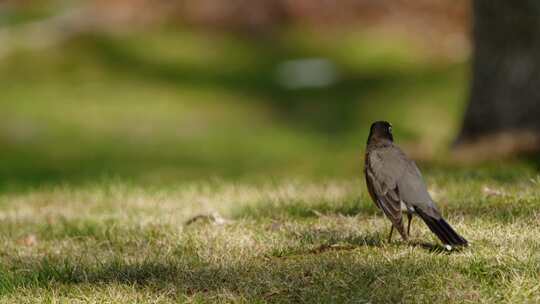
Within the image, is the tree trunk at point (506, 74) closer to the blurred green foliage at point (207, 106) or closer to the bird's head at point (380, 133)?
the blurred green foliage at point (207, 106)

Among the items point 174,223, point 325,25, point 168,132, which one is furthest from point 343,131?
point 174,223

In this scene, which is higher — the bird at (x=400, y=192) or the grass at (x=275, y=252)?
the bird at (x=400, y=192)

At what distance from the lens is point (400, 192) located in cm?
580

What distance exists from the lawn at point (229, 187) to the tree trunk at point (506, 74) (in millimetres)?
658

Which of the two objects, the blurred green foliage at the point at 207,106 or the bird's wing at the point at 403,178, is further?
the blurred green foliage at the point at 207,106

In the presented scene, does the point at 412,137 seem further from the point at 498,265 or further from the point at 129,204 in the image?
the point at 498,265

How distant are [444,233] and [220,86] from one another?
1605 cm

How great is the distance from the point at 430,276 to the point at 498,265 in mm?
378

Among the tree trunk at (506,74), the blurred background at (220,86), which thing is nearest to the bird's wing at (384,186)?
the blurred background at (220,86)

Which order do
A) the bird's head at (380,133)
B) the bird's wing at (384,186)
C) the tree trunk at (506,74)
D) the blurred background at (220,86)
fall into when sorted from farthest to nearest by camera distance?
the blurred background at (220,86) < the tree trunk at (506,74) < the bird's head at (380,133) < the bird's wing at (384,186)

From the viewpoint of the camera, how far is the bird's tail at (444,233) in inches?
213

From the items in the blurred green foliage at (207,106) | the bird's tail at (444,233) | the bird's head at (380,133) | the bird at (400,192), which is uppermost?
the bird's head at (380,133)

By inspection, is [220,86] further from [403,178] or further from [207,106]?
[403,178]

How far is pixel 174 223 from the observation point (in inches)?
291
